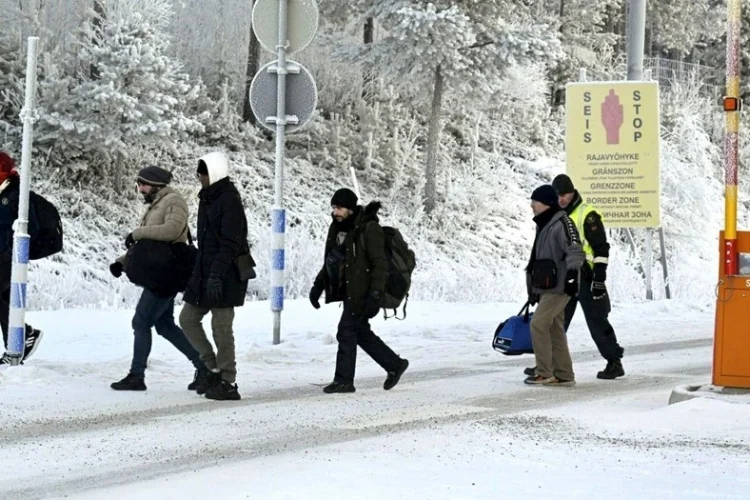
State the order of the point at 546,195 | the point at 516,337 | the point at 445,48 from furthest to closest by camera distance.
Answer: the point at 445,48
the point at 516,337
the point at 546,195

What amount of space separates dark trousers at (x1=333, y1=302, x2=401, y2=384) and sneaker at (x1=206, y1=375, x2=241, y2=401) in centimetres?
100

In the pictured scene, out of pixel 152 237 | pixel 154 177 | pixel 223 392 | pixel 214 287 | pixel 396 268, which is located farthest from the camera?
pixel 396 268

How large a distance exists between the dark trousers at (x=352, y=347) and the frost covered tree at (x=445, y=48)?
1949 centimetres

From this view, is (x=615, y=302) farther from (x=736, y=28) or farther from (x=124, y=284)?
(x=736, y=28)

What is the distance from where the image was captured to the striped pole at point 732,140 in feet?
35.1

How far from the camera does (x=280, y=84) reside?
48.0 feet

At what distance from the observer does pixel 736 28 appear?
10750 millimetres

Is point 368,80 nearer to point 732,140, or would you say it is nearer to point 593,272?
point 593,272

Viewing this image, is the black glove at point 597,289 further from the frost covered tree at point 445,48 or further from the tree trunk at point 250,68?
the tree trunk at point 250,68

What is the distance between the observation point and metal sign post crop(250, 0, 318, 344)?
48.1 feet

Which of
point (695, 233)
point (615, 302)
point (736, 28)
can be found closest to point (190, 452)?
point (736, 28)

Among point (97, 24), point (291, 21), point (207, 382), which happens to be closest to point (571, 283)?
point (207, 382)

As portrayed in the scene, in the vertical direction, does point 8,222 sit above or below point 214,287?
above

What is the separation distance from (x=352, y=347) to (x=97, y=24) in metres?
19.4
